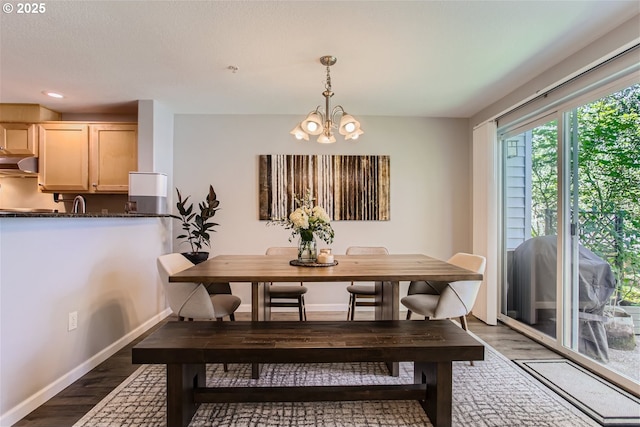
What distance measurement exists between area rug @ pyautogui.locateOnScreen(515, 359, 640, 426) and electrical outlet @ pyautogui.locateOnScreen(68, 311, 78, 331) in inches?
134

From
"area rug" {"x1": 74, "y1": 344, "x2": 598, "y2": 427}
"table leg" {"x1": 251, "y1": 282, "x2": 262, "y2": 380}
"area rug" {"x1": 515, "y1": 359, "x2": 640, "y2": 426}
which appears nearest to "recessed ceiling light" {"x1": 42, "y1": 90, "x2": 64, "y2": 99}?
"area rug" {"x1": 74, "y1": 344, "x2": 598, "y2": 427}

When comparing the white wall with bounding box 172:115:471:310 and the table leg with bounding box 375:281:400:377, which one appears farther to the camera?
the white wall with bounding box 172:115:471:310

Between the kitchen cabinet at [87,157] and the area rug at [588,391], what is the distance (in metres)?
4.48

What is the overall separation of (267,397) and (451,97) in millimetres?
3270

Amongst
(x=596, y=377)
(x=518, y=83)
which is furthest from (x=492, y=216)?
(x=596, y=377)

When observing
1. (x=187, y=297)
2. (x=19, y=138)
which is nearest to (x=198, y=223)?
(x=187, y=297)

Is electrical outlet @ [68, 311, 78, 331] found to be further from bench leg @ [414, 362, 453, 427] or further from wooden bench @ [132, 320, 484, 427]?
bench leg @ [414, 362, 453, 427]

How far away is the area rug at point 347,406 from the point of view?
179cm

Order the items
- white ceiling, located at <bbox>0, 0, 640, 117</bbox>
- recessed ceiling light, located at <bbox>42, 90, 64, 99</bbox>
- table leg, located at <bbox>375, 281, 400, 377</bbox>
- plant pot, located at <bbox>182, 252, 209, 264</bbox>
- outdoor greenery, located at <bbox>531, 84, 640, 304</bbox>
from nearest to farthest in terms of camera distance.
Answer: white ceiling, located at <bbox>0, 0, 640, 117</bbox> < outdoor greenery, located at <bbox>531, 84, 640, 304</bbox> < table leg, located at <bbox>375, 281, 400, 377</bbox> < recessed ceiling light, located at <bbox>42, 90, 64, 99</bbox> < plant pot, located at <bbox>182, 252, 209, 264</bbox>

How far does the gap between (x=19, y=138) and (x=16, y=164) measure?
1.08ft

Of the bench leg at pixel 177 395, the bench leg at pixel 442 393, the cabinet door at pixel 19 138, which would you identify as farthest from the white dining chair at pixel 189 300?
the cabinet door at pixel 19 138

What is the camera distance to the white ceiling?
6.19 feet

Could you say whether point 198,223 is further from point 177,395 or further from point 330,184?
point 177,395

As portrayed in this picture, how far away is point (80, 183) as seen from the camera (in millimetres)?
3637
